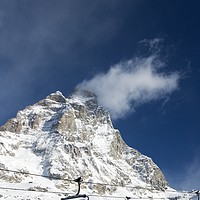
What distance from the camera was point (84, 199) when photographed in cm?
2570
